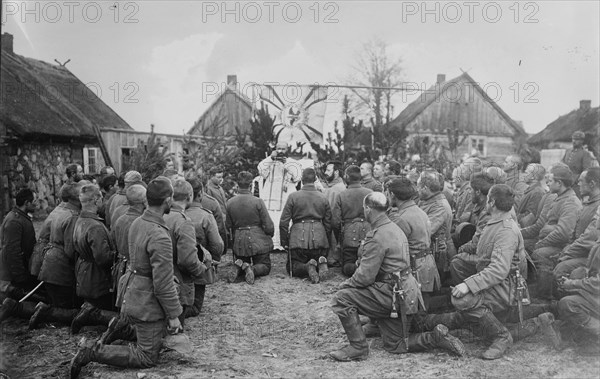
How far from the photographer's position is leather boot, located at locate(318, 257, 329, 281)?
9367mm

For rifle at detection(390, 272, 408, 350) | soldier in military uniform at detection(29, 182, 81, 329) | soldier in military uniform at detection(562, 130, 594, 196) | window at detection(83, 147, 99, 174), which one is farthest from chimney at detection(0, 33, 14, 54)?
rifle at detection(390, 272, 408, 350)

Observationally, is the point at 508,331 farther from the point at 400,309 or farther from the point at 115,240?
the point at 115,240

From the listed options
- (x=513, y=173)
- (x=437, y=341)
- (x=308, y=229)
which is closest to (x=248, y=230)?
(x=308, y=229)

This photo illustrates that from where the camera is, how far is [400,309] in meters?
5.71

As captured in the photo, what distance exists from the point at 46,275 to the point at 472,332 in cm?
524

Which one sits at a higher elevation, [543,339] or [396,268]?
[396,268]

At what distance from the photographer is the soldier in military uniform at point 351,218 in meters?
9.40

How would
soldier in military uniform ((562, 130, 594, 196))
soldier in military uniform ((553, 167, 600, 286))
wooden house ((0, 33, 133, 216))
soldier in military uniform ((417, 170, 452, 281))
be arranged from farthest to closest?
1. wooden house ((0, 33, 133, 216))
2. soldier in military uniform ((562, 130, 594, 196))
3. soldier in military uniform ((417, 170, 452, 281))
4. soldier in military uniform ((553, 167, 600, 286))

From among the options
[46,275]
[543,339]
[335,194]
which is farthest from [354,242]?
[46,275]

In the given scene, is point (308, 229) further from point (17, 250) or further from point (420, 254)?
point (17, 250)

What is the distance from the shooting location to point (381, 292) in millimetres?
5691

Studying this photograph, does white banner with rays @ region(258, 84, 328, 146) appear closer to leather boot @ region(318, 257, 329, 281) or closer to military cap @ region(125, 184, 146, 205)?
leather boot @ region(318, 257, 329, 281)

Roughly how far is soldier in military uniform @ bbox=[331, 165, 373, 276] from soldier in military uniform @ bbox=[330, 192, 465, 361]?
355 centimetres

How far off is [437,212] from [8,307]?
5.84 m
